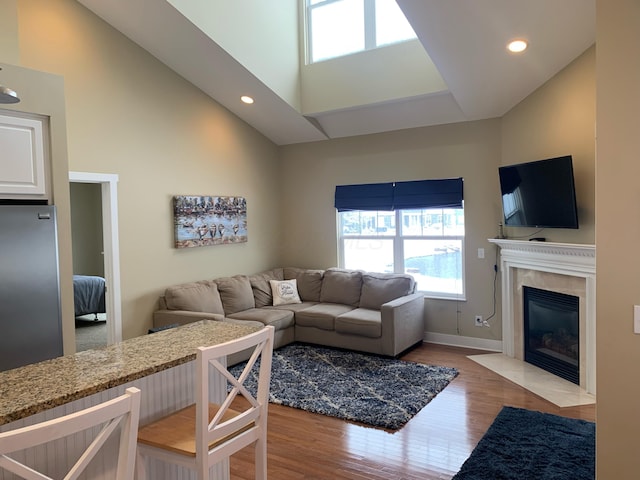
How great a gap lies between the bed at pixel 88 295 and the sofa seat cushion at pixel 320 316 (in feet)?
11.2

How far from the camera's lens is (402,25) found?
5137mm

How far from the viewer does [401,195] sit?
5875 millimetres

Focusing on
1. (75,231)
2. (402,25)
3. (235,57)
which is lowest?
(75,231)

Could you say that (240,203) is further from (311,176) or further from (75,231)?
(75,231)

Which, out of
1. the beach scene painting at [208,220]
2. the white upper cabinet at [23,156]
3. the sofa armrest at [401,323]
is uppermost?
the white upper cabinet at [23,156]

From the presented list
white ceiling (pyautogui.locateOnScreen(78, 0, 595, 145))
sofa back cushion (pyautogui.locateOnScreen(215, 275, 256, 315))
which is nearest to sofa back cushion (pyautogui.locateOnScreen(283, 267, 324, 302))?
sofa back cushion (pyautogui.locateOnScreen(215, 275, 256, 315))

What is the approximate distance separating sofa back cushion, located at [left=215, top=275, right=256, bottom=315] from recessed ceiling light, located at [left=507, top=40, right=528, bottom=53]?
149 inches

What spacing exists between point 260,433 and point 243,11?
4.33m

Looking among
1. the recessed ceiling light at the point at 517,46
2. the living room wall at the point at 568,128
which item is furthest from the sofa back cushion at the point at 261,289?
the recessed ceiling light at the point at 517,46

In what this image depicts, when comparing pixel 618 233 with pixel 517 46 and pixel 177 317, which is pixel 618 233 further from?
pixel 177 317

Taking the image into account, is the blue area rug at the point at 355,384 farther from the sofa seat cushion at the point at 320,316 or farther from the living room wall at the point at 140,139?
the living room wall at the point at 140,139

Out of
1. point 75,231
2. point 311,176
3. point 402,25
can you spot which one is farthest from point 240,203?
point 75,231

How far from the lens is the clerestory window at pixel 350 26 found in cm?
523

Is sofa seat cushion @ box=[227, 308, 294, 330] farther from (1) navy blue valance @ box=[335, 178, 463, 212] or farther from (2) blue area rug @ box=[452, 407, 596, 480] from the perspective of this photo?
(2) blue area rug @ box=[452, 407, 596, 480]
